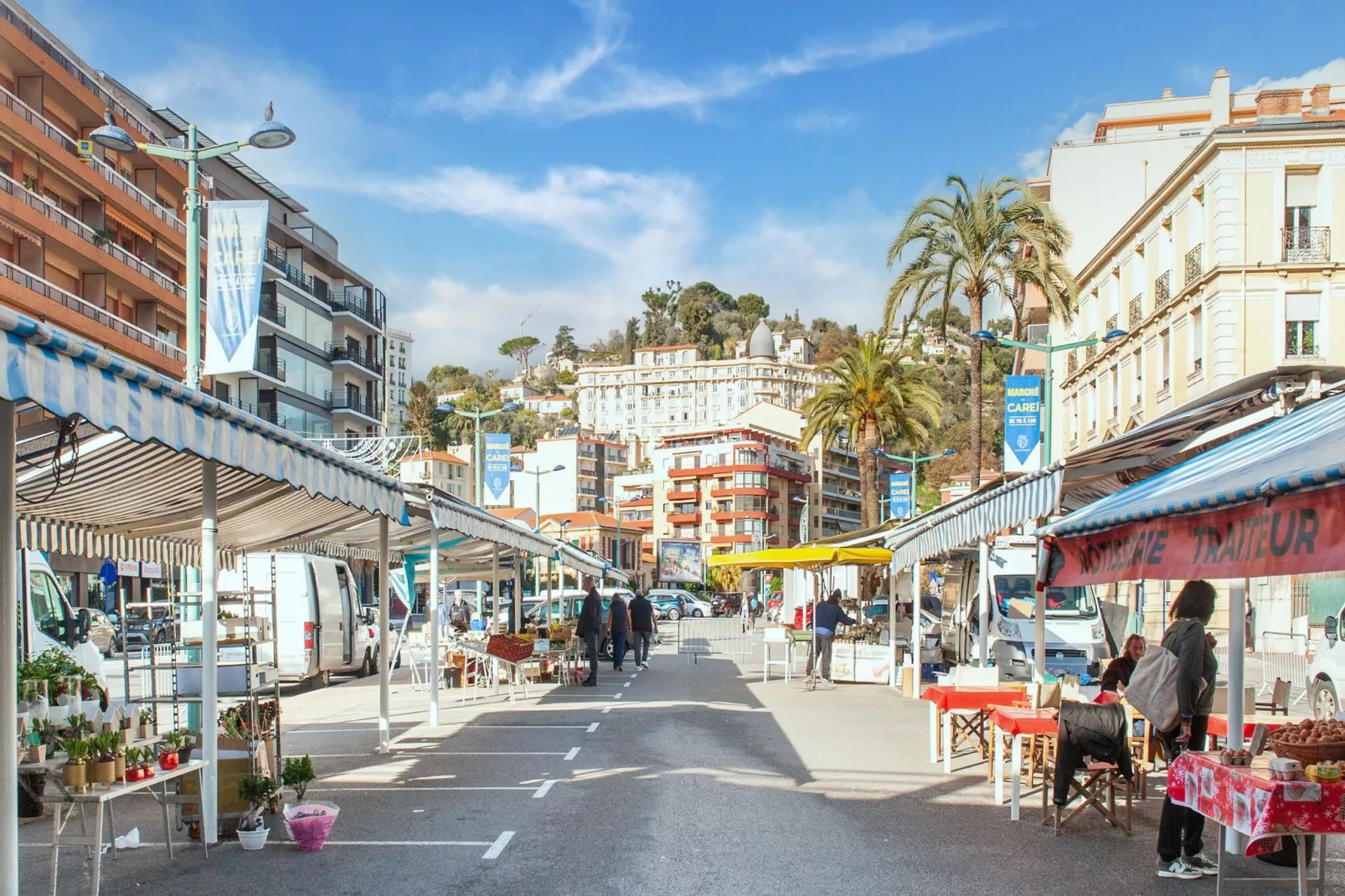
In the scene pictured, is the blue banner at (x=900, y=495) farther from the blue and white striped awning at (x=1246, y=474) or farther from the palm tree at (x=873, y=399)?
the blue and white striped awning at (x=1246, y=474)

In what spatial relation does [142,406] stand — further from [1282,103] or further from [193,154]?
[1282,103]

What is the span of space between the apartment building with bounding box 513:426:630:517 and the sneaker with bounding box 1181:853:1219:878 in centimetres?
12094

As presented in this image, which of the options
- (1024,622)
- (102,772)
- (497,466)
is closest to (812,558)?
(1024,622)

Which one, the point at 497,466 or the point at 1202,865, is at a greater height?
the point at 497,466

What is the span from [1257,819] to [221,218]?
13.6 m

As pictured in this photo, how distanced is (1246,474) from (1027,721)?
4.29m

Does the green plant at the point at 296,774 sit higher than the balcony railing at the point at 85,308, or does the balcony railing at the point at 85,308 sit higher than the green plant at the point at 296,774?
the balcony railing at the point at 85,308

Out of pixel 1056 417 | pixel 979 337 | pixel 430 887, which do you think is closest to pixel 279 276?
pixel 1056 417

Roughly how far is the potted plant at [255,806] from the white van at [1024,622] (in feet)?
39.8

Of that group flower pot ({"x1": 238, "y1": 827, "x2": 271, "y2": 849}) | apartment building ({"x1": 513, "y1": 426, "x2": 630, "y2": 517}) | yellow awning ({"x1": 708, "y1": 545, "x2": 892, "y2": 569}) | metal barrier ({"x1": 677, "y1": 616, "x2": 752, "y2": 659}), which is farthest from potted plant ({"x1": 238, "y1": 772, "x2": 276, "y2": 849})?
apartment building ({"x1": 513, "y1": 426, "x2": 630, "y2": 517})

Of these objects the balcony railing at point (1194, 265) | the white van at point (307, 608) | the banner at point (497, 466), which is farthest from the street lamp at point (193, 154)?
the balcony railing at point (1194, 265)

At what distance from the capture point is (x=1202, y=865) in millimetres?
7965

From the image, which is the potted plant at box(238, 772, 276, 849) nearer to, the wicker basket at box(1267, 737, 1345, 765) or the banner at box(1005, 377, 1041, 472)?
the wicker basket at box(1267, 737, 1345, 765)

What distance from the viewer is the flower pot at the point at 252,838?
340 inches
